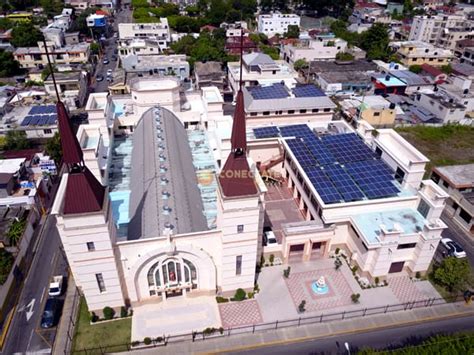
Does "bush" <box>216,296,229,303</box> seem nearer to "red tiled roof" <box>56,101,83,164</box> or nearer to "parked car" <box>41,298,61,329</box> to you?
"parked car" <box>41,298,61,329</box>

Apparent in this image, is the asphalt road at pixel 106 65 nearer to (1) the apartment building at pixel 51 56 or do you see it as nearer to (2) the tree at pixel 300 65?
(1) the apartment building at pixel 51 56

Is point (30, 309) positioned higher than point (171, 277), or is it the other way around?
point (171, 277)

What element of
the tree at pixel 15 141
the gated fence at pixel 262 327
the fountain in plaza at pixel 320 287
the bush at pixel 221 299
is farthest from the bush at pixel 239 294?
the tree at pixel 15 141

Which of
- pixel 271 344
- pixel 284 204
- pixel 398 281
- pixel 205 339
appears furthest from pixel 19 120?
pixel 398 281

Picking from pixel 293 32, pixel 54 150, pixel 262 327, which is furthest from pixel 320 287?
pixel 293 32

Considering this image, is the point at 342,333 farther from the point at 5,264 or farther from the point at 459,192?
the point at 5,264
